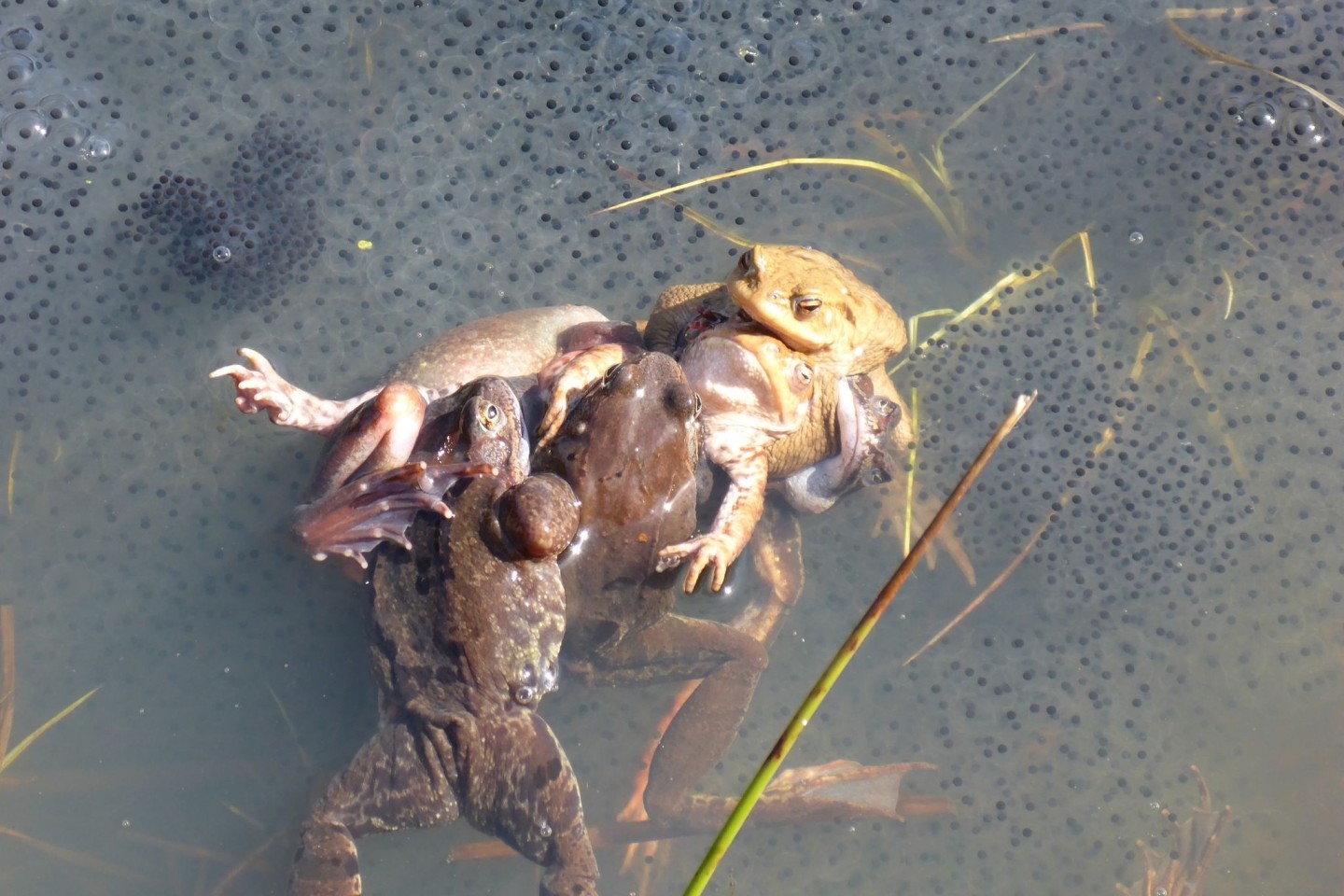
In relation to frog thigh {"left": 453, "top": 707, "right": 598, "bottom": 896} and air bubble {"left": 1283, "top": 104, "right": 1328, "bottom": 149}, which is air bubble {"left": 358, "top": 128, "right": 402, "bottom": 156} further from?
air bubble {"left": 1283, "top": 104, "right": 1328, "bottom": 149}

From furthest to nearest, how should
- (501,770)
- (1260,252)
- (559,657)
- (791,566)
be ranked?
(1260,252)
(791,566)
(559,657)
(501,770)

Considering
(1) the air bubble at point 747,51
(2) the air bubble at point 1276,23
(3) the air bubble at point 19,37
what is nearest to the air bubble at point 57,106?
(3) the air bubble at point 19,37

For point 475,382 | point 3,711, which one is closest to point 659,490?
point 475,382

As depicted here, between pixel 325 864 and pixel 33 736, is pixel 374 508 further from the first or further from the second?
pixel 33 736

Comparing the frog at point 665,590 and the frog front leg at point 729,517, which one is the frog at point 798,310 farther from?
the frog front leg at point 729,517

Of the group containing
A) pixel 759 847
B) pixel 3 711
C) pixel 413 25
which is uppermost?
pixel 413 25

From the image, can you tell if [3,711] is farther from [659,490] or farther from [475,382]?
[659,490]
